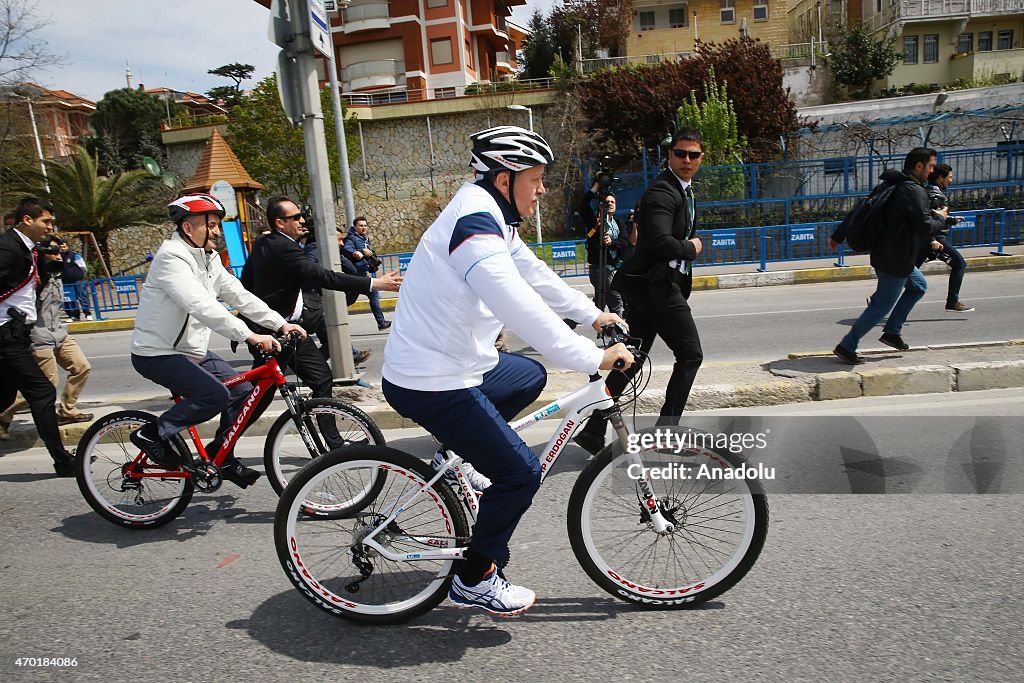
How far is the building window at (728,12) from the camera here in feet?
133

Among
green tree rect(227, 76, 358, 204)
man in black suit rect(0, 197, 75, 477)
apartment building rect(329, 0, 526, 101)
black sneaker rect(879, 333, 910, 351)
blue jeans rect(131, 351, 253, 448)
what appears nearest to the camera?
blue jeans rect(131, 351, 253, 448)

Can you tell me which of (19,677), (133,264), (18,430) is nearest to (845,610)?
(19,677)

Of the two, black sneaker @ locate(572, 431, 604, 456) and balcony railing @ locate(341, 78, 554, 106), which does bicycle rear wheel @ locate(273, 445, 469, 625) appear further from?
balcony railing @ locate(341, 78, 554, 106)

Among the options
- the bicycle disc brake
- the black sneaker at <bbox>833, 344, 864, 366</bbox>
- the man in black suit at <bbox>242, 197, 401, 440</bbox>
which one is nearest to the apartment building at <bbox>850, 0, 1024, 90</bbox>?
the black sneaker at <bbox>833, 344, 864, 366</bbox>

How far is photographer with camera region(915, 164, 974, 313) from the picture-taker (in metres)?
7.37

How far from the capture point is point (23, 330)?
198 inches

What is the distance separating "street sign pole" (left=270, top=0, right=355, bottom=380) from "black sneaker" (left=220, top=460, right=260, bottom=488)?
7.92 feet

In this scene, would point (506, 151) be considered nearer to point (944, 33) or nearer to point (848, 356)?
point (848, 356)

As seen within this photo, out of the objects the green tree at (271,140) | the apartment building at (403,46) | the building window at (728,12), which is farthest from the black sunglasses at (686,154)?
the building window at (728,12)

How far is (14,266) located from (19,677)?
331cm

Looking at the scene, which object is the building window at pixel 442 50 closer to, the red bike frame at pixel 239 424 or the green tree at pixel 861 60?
the green tree at pixel 861 60

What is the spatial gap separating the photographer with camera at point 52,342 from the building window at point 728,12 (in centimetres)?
4213

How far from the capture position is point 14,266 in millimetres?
4980
